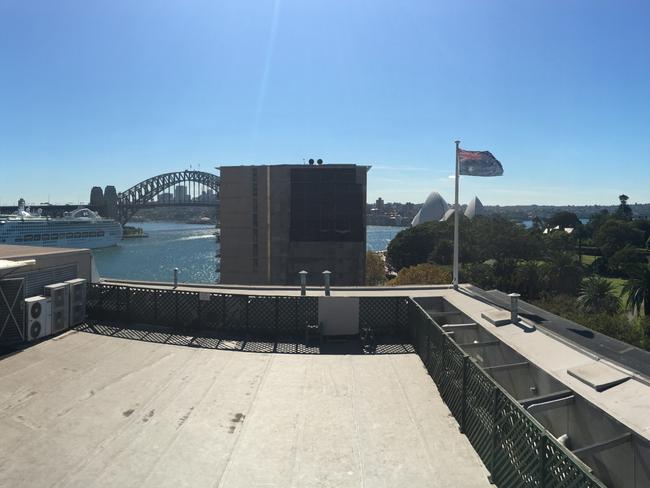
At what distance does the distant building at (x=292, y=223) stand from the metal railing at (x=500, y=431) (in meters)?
32.7

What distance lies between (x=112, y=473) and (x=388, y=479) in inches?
119

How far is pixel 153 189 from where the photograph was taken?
16725 cm

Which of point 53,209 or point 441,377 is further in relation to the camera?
point 53,209

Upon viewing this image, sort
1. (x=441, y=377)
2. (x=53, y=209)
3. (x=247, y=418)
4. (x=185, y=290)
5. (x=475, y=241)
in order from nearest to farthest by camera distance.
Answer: (x=247, y=418) < (x=441, y=377) < (x=185, y=290) < (x=475, y=241) < (x=53, y=209)

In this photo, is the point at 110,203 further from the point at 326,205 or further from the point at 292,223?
the point at 326,205

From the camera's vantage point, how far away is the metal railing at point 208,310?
31.6 feet

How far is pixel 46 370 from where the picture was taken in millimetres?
7617

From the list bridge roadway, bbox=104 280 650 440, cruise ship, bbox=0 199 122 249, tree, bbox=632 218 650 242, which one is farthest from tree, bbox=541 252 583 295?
cruise ship, bbox=0 199 122 249

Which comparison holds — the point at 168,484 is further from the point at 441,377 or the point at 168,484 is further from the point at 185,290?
the point at 185,290

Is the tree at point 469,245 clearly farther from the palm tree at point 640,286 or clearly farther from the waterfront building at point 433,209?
the waterfront building at point 433,209

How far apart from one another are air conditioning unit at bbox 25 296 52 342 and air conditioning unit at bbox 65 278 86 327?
0.73m

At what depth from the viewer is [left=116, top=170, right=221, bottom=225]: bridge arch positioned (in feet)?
523

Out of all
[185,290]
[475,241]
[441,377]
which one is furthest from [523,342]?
[475,241]

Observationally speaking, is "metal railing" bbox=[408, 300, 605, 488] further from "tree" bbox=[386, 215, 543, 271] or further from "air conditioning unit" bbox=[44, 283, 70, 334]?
"tree" bbox=[386, 215, 543, 271]
